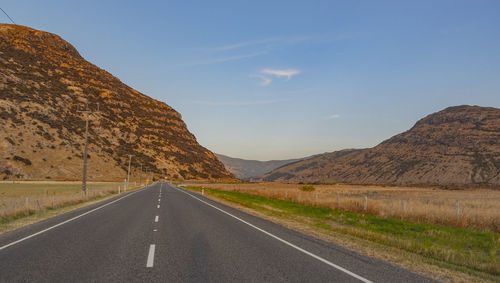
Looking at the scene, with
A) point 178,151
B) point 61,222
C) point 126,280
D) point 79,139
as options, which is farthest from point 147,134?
point 126,280

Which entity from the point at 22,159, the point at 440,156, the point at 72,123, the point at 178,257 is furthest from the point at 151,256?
the point at 440,156

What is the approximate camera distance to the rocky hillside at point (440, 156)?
12028 centimetres

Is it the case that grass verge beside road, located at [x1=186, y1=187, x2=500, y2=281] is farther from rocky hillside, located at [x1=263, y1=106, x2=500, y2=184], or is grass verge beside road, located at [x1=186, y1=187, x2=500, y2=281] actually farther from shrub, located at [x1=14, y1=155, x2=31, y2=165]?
rocky hillside, located at [x1=263, y1=106, x2=500, y2=184]

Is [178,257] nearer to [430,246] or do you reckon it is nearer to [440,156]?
[430,246]

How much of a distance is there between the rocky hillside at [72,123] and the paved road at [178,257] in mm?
69594

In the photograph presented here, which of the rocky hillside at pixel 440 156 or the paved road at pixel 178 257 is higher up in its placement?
the rocky hillside at pixel 440 156

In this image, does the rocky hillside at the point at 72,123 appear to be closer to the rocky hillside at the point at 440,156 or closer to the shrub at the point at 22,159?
the shrub at the point at 22,159

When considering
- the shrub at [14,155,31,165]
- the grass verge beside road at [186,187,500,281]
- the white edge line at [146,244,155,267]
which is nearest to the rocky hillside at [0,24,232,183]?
the shrub at [14,155,31,165]

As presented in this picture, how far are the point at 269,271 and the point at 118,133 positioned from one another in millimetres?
117592

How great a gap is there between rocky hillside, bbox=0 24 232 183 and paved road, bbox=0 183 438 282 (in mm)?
69594

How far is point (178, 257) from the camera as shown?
7.65 metres

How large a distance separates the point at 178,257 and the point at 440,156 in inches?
5848

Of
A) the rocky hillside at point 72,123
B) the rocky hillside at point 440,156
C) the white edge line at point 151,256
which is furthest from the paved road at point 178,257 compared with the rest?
the rocky hillside at point 440,156

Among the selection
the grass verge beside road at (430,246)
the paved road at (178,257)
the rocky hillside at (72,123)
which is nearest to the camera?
the paved road at (178,257)
